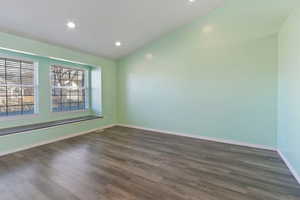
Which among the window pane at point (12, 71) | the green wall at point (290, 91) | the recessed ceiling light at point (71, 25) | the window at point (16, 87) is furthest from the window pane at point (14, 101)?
the green wall at point (290, 91)

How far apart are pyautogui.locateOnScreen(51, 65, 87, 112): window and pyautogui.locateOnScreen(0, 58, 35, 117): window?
1.76ft

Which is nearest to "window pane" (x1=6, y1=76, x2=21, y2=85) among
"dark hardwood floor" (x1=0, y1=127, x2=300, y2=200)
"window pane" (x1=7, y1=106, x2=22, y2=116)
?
"window pane" (x1=7, y1=106, x2=22, y2=116)

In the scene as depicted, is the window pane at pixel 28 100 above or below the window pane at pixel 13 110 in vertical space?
above

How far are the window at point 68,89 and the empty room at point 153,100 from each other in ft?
0.10

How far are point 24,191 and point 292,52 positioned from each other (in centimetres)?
405

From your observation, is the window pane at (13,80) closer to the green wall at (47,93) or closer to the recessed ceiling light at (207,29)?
the green wall at (47,93)

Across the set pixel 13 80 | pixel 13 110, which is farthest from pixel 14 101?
pixel 13 80

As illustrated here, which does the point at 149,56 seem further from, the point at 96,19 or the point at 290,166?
the point at 290,166

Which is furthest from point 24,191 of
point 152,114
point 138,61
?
point 138,61

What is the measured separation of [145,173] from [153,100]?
2.64 m

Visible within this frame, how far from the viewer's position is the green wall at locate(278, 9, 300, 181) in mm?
2104

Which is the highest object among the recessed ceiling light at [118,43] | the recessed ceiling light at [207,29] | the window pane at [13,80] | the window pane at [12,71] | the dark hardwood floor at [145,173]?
the recessed ceiling light at [207,29]

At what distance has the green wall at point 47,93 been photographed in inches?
119

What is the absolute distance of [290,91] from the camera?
7.73ft
